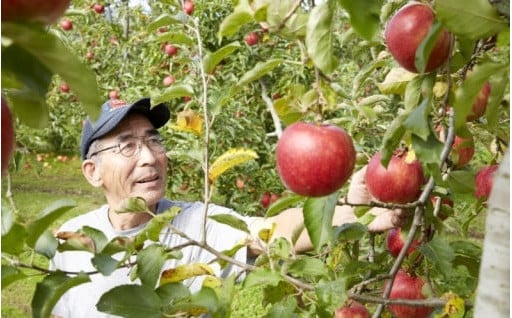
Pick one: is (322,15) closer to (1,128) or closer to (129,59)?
(1,128)

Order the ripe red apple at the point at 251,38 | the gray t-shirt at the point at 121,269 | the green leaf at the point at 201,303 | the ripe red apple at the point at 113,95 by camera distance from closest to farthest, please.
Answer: the green leaf at the point at 201,303
the gray t-shirt at the point at 121,269
the ripe red apple at the point at 251,38
the ripe red apple at the point at 113,95

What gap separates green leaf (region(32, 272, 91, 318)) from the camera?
2.98 ft

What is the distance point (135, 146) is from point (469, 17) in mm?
1368

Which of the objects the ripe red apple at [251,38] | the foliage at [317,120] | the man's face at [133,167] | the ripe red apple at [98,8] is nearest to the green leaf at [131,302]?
the foliage at [317,120]

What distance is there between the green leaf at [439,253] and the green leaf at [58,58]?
715mm

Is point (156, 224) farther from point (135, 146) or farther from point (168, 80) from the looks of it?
point (168, 80)

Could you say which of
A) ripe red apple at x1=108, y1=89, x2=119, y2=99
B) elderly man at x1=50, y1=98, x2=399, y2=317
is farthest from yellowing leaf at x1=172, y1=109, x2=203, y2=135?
ripe red apple at x1=108, y1=89, x2=119, y2=99

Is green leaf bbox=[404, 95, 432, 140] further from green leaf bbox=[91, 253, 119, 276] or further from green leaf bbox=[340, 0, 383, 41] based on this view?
green leaf bbox=[91, 253, 119, 276]

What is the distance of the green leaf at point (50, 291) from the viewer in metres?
0.91

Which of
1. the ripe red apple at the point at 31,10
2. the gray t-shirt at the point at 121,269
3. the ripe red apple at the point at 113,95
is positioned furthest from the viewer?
the ripe red apple at the point at 113,95

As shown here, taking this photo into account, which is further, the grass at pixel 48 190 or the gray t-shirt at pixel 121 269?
the grass at pixel 48 190

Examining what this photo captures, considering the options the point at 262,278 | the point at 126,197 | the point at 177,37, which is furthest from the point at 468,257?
the point at 126,197

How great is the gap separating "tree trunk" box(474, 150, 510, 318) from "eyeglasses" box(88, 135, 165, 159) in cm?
154

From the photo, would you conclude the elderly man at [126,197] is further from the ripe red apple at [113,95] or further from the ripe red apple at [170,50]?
the ripe red apple at [113,95]
